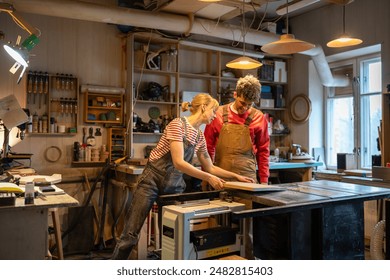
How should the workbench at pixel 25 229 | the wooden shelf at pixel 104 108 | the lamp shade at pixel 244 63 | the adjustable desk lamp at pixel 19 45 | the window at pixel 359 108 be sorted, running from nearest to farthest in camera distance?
the workbench at pixel 25 229, the adjustable desk lamp at pixel 19 45, the lamp shade at pixel 244 63, the wooden shelf at pixel 104 108, the window at pixel 359 108

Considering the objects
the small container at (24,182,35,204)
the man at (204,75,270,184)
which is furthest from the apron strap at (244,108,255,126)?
the small container at (24,182,35,204)

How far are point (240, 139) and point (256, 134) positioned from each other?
142mm

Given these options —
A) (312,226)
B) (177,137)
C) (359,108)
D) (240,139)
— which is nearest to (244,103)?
(240,139)

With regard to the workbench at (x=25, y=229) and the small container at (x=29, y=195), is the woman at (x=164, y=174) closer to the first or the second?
the workbench at (x=25, y=229)

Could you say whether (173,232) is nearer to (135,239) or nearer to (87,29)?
(135,239)

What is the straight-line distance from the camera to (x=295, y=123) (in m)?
5.48

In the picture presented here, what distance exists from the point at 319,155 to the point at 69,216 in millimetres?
3477

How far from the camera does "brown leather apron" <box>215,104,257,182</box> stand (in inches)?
106

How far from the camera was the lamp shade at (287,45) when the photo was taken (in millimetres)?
2551

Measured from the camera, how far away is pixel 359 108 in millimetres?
4812

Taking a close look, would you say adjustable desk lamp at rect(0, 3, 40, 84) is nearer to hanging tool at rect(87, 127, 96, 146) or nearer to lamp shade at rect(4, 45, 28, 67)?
lamp shade at rect(4, 45, 28, 67)

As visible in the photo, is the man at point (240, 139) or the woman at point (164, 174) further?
the man at point (240, 139)

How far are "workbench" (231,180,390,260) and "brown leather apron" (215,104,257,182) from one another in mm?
609

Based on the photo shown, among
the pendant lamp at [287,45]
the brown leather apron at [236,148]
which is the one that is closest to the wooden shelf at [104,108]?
the brown leather apron at [236,148]
